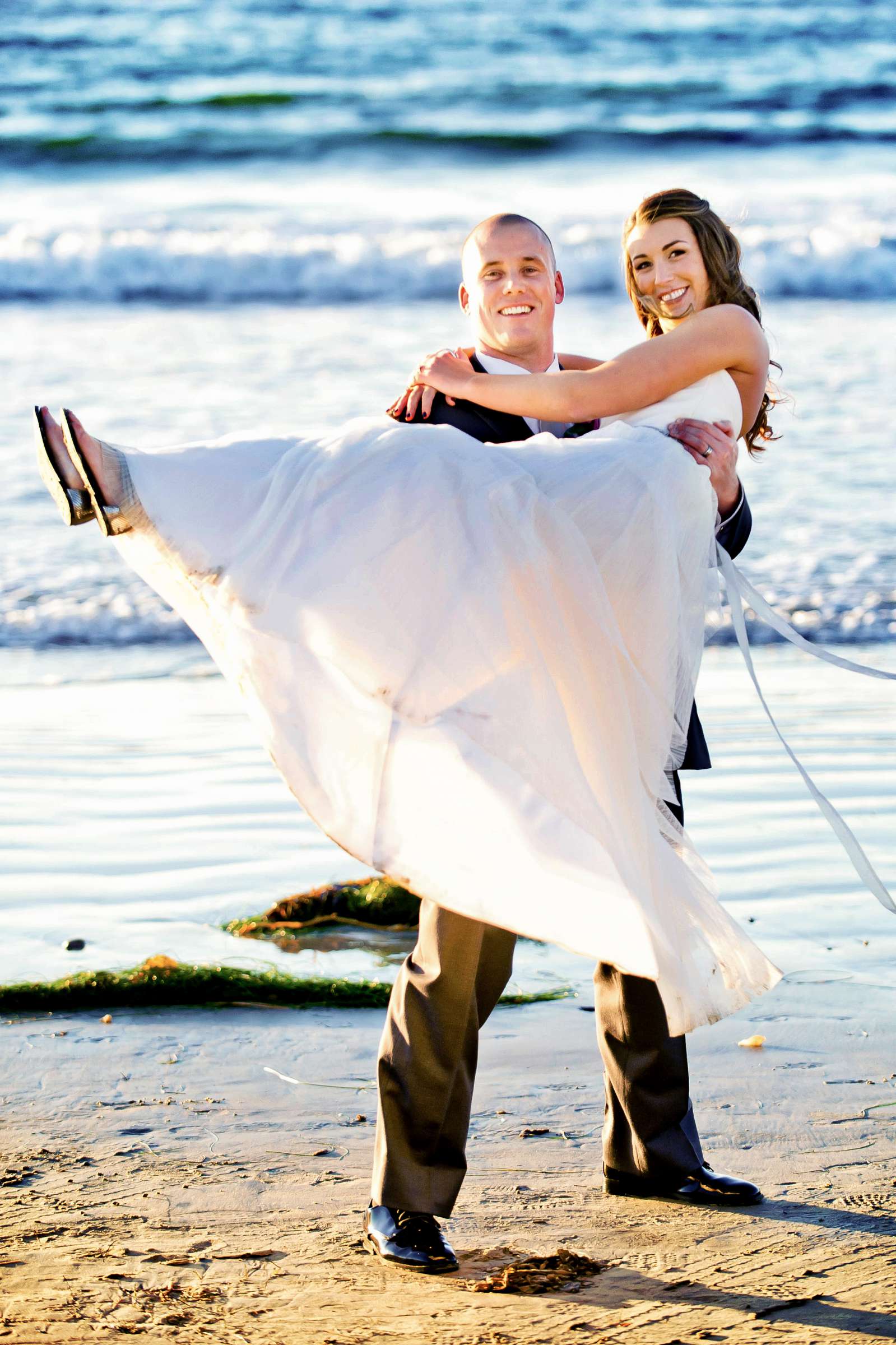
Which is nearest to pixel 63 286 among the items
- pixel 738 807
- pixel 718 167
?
pixel 718 167

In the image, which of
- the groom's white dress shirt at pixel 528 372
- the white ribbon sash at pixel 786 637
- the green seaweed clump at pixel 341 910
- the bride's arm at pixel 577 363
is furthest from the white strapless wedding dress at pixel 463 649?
the green seaweed clump at pixel 341 910

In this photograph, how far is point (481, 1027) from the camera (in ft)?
9.84

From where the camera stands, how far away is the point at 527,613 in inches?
105

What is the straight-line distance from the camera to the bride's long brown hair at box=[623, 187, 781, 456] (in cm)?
320

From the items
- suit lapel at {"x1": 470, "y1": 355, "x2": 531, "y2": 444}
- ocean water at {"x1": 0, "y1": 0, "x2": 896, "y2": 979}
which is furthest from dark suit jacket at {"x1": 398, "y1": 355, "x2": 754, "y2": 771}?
ocean water at {"x1": 0, "y1": 0, "x2": 896, "y2": 979}

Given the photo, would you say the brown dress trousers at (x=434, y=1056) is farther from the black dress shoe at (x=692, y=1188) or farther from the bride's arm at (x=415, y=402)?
the bride's arm at (x=415, y=402)

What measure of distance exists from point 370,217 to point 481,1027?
17749 mm

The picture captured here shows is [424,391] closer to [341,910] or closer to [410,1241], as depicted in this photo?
[410,1241]

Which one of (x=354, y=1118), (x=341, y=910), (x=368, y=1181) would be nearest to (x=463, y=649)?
(x=368, y=1181)

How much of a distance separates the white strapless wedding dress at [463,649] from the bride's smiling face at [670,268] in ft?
2.02

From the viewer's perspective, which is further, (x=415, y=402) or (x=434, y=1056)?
(x=415, y=402)

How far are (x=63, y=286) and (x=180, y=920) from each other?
14.1 meters

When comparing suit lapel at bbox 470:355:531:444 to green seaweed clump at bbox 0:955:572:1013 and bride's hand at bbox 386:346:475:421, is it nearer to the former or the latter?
bride's hand at bbox 386:346:475:421

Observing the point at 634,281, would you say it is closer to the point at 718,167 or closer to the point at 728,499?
the point at 728,499
